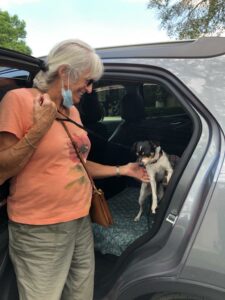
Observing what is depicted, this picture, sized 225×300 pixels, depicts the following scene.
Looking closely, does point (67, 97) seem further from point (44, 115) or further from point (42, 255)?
point (42, 255)

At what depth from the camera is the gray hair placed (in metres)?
1.90

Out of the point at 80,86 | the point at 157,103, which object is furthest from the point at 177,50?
the point at 157,103

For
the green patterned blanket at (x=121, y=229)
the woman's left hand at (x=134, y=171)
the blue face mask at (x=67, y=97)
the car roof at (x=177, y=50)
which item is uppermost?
the car roof at (x=177, y=50)

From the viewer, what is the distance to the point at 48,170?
1.89 m

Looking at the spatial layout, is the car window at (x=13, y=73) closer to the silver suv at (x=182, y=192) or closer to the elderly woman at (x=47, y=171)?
the silver suv at (x=182, y=192)

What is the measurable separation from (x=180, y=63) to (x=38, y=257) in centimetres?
111

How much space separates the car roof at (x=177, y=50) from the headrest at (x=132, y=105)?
1286mm

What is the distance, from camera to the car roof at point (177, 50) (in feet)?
6.16

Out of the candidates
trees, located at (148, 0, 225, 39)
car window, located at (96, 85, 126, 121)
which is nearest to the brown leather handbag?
car window, located at (96, 85, 126, 121)

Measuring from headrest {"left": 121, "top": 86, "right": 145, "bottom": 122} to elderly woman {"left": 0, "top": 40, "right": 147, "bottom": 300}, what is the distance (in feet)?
4.96

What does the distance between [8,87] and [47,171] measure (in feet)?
2.10

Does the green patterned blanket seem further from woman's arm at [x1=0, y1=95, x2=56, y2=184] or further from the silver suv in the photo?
woman's arm at [x1=0, y1=95, x2=56, y2=184]

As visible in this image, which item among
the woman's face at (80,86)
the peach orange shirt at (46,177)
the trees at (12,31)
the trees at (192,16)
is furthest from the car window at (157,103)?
the trees at (12,31)

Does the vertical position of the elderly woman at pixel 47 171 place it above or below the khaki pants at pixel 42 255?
above
